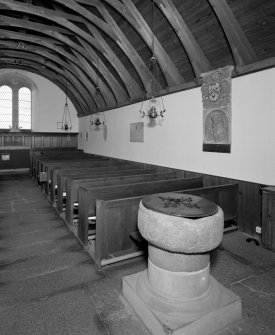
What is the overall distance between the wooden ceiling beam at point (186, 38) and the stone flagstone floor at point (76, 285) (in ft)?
13.1

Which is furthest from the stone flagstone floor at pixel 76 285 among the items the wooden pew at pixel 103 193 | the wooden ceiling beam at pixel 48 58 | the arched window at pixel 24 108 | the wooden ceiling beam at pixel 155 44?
the arched window at pixel 24 108

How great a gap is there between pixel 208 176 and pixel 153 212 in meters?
3.91

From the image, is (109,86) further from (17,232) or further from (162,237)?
(162,237)

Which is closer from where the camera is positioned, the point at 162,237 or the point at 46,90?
the point at 162,237

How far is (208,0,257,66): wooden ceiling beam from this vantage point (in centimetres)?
474

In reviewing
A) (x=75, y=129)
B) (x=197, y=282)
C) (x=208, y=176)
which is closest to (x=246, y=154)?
(x=208, y=176)

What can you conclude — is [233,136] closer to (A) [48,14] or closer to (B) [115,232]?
(B) [115,232]

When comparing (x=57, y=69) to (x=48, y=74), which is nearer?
(x=57, y=69)

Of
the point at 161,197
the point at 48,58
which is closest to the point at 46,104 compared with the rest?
the point at 48,58

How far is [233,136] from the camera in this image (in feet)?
18.0

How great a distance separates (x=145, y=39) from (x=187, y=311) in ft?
21.2

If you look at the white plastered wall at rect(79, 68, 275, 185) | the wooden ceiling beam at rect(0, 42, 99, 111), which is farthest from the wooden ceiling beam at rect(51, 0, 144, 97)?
the wooden ceiling beam at rect(0, 42, 99, 111)

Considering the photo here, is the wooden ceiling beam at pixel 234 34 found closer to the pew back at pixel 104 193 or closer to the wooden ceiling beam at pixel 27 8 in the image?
the pew back at pixel 104 193

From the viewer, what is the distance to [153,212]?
101 inches
